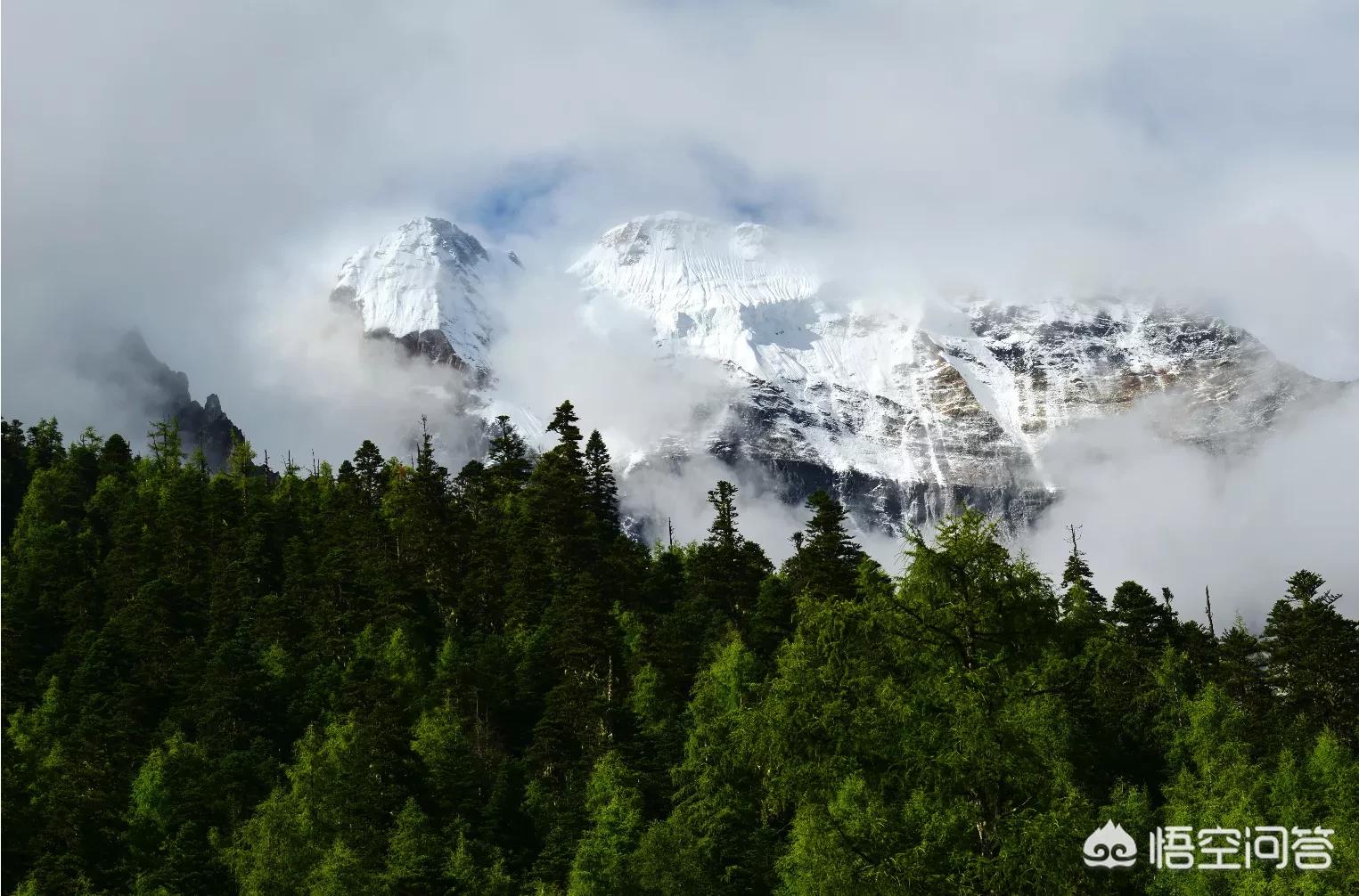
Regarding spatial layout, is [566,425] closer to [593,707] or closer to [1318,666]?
[593,707]

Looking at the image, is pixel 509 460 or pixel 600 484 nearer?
pixel 600 484

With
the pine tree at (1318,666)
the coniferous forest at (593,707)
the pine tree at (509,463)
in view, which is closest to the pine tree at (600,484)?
the coniferous forest at (593,707)

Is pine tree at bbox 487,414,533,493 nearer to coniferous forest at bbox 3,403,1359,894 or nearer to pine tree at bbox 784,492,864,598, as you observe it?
coniferous forest at bbox 3,403,1359,894

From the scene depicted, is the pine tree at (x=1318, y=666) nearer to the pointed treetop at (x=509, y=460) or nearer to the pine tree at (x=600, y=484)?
the pine tree at (x=600, y=484)

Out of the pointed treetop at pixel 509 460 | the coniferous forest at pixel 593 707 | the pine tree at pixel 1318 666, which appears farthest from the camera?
the pointed treetop at pixel 509 460

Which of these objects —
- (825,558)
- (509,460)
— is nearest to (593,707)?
(825,558)

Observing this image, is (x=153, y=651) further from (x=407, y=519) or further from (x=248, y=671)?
(x=407, y=519)

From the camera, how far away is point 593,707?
7994 centimetres

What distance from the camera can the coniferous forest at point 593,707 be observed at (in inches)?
808

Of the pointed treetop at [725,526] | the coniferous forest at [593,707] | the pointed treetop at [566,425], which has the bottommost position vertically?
the coniferous forest at [593,707]

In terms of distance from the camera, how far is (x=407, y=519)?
362 ft

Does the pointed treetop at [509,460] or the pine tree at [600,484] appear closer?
the pine tree at [600,484]

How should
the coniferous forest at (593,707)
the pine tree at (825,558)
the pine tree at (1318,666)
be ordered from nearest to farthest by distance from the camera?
the coniferous forest at (593,707)
the pine tree at (1318,666)
the pine tree at (825,558)

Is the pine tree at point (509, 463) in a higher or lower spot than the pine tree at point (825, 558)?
higher
